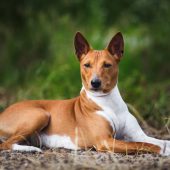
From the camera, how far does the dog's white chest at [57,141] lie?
8.91m

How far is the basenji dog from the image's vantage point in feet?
28.5

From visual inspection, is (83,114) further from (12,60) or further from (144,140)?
(12,60)

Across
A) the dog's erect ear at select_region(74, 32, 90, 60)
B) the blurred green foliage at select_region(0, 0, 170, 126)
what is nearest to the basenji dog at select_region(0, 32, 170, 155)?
the dog's erect ear at select_region(74, 32, 90, 60)

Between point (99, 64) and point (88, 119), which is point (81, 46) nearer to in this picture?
point (99, 64)

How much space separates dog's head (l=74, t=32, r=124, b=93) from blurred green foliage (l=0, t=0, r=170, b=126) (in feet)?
10.8

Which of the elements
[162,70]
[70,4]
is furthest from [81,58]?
[70,4]

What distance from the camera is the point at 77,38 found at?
9180mm

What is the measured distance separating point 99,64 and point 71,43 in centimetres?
697

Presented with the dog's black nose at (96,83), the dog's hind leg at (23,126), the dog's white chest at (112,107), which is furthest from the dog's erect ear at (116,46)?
the dog's hind leg at (23,126)

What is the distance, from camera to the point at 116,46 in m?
9.10

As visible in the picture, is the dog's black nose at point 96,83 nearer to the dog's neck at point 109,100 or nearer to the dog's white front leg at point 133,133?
the dog's neck at point 109,100

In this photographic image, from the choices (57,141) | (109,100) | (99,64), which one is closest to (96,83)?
(99,64)

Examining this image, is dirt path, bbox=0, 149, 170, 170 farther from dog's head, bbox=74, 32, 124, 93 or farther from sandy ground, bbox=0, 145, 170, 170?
dog's head, bbox=74, 32, 124, 93

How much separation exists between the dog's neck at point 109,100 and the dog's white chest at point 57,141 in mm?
614
